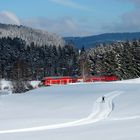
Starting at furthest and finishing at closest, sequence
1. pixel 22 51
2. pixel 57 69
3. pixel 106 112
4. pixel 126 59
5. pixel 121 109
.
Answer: pixel 22 51
pixel 57 69
pixel 126 59
pixel 121 109
pixel 106 112

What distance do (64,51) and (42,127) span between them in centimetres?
18036

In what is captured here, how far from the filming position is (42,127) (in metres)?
17.3

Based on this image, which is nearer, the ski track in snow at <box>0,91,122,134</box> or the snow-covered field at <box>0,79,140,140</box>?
the snow-covered field at <box>0,79,140,140</box>

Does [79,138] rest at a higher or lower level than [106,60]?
lower

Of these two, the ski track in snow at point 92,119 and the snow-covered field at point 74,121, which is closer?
the snow-covered field at point 74,121

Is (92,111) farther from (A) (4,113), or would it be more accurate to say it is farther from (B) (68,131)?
(B) (68,131)

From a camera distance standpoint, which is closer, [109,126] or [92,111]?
[109,126]

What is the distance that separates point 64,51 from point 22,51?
16.9 m

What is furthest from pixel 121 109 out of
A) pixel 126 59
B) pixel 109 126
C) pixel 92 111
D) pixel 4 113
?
pixel 126 59

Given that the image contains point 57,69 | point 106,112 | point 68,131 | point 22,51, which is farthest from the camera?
point 22,51

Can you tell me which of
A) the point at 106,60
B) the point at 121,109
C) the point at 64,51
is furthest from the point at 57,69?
the point at 121,109

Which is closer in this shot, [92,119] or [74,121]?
[74,121]

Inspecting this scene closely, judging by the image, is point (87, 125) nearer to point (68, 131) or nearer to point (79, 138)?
point (68, 131)

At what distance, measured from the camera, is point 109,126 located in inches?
664
